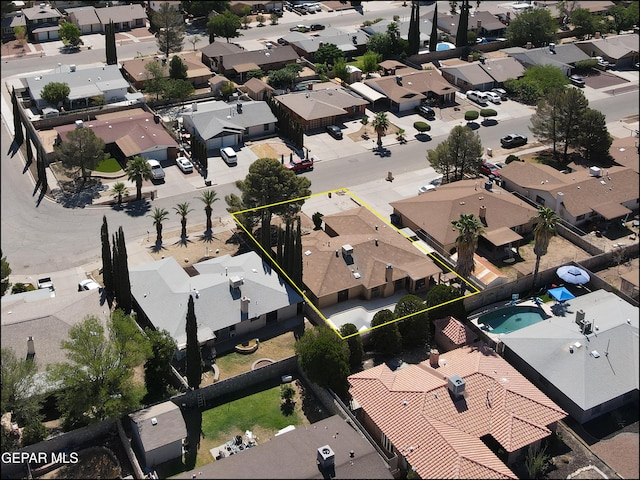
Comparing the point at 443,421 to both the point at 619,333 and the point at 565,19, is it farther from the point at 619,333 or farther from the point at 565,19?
the point at 565,19

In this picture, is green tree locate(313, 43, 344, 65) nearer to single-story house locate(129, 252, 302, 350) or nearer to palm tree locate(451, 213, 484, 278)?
single-story house locate(129, 252, 302, 350)

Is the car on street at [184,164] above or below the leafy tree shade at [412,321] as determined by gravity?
above

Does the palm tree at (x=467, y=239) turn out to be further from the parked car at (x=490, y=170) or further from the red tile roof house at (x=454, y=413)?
the parked car at (x=490, y=170)

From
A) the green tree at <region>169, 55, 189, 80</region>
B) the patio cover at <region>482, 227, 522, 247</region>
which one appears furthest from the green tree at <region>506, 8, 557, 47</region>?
the patio cover at <region>482, 227, 522, 247</region>

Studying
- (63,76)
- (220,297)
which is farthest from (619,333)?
(63,76)

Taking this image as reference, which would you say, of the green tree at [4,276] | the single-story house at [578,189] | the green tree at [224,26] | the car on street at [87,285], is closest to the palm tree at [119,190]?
the car on street at [87,285]
